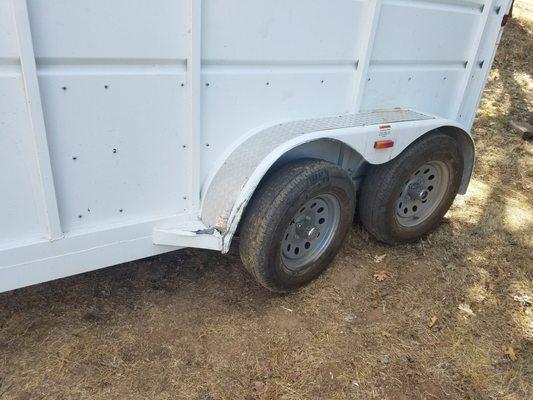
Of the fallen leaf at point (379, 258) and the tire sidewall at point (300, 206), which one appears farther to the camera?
the fallen leaf at point (379, 258)

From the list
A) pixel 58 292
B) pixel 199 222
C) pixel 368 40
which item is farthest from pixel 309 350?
pixel 368 40

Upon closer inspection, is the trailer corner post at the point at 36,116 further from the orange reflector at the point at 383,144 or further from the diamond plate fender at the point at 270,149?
the orange reflector at the point at 383,144

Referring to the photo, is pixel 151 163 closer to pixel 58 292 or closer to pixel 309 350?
pixel 58 292

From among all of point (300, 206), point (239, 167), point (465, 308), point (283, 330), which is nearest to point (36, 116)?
point (239, 167)

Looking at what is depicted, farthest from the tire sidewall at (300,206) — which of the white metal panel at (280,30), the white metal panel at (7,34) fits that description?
the white metal panel at (7,34)

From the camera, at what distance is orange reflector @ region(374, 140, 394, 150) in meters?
2.82

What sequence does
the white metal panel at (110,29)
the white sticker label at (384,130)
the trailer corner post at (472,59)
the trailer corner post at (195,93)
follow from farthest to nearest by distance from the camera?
the trailer corner post at (472,59)
the white sticker label at (384,130)
the trailer corner post at (195,93)
the white metal panel at (110,29)

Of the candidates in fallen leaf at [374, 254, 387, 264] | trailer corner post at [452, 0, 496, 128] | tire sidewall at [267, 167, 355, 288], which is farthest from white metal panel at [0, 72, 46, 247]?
trailer corner post at [452, 0, 496, 128]

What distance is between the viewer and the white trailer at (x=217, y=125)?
6.18ft

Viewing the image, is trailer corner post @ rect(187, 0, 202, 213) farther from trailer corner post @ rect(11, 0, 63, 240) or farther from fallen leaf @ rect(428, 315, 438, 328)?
fallen leaf @ rect(428, 315, 438, 328)

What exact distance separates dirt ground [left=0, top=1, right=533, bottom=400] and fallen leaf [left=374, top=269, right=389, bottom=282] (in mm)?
12

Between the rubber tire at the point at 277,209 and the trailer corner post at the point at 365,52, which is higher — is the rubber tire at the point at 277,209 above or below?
below

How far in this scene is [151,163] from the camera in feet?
7.34

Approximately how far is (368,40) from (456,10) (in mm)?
869
